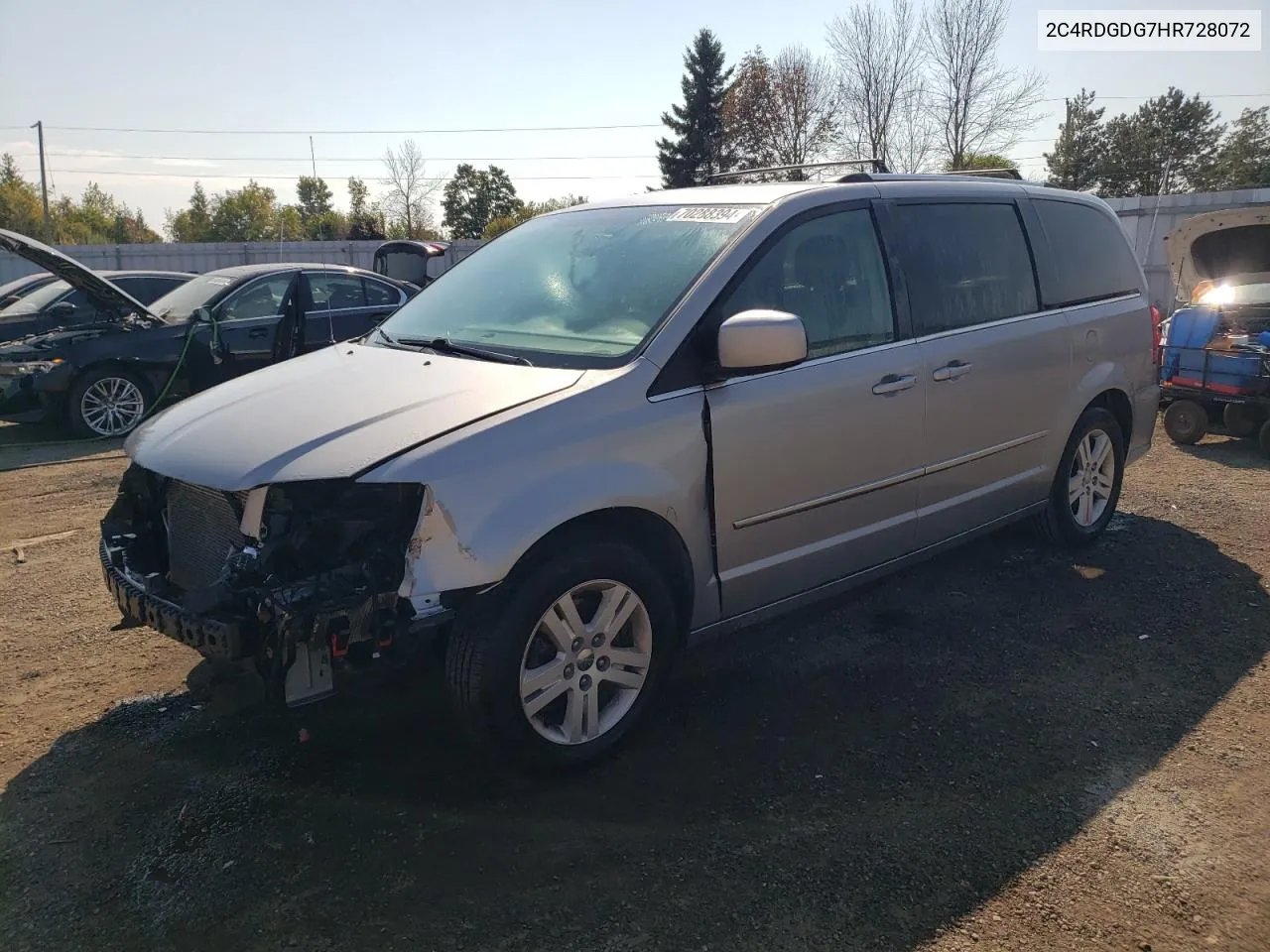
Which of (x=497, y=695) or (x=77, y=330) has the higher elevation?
(x=77, y=330)

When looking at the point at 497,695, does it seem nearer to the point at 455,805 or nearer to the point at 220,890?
the point at 455,805

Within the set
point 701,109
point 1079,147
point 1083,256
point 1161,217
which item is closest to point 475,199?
point 701,109

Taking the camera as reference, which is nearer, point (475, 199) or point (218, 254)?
point (218, 254)

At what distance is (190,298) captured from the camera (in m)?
9.81

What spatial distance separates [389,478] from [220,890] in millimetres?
1219

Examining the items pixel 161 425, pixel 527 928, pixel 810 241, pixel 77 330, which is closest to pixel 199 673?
pixel 161 425

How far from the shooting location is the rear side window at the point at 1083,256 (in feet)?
15.9

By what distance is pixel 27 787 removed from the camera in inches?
120

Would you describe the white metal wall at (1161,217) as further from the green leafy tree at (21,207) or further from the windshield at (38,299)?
the green leafy tree at (21,207)

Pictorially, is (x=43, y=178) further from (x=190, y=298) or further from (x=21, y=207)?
(x=190, y=298)

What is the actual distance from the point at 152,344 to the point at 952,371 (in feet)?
26.2

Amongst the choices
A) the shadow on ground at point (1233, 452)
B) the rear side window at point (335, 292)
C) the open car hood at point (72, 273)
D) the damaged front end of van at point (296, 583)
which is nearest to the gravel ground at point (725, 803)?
the damaged front end of van at point (296, 583)

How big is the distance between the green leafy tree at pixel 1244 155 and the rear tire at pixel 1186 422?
3972cm

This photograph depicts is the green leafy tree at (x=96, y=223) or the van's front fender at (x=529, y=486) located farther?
the green leafy tree at (x=96, y=223)
